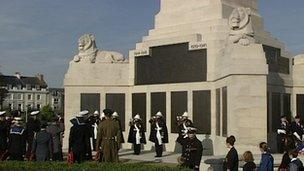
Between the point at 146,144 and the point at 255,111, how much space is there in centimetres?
682

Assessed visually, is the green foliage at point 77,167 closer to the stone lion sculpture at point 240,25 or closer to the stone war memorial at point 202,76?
the stone war memorial at point 202,76

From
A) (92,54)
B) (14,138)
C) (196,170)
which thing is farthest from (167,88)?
(196,170)

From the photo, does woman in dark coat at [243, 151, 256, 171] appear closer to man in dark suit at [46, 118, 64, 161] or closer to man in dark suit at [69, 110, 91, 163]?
man in dark suit at [69, 110, 91, 163]

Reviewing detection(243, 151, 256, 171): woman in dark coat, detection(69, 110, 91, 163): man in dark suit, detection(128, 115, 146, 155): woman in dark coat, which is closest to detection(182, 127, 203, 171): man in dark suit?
detection(243, 151, 256, 171): woman in dark coat

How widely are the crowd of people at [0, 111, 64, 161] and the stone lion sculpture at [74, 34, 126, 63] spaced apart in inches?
277

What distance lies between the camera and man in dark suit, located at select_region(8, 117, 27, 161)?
1568 centimetres

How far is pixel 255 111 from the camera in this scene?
17578 mm

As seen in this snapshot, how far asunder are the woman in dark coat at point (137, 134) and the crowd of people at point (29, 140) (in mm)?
4604

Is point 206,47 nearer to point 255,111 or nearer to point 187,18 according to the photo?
point 187,18

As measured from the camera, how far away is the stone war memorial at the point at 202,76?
1770 centimetres

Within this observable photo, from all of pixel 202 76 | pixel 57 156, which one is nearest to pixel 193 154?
pixel 57 156

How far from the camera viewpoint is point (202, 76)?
70.4 feet

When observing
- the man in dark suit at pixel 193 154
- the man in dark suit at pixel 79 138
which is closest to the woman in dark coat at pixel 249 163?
the man in dark suit at pixel 193 154

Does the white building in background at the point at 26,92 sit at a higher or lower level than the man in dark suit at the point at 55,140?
higher
